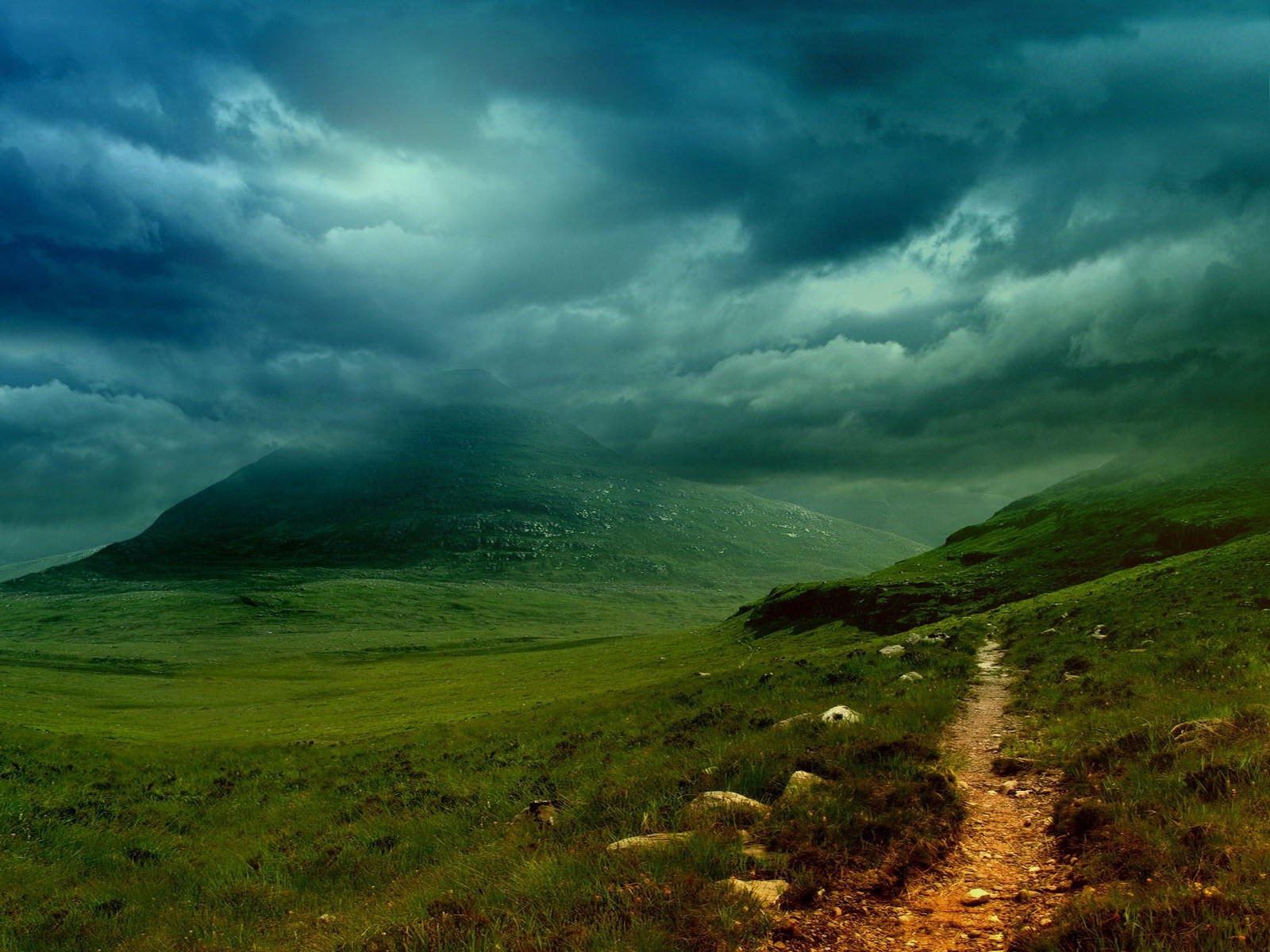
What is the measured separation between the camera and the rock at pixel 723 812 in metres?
10.4

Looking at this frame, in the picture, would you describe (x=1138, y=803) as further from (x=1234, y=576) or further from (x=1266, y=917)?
(x=1234, y=576)

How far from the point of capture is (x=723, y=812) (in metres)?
10.8

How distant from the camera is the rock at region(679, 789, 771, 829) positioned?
10.4m

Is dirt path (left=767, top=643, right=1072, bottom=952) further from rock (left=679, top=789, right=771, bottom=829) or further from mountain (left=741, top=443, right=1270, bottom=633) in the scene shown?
mountain (left=741, top=443, right=1270, bottom=633)

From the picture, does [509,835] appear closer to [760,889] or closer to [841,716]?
[760,889]

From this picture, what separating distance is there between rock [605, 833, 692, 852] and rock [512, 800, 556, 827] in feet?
10.8

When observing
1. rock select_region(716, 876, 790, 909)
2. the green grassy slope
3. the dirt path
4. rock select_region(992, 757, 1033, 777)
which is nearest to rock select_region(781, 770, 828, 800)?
the dirt path

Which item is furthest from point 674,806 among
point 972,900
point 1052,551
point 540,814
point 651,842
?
point 1052,551

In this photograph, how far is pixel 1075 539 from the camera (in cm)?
11450

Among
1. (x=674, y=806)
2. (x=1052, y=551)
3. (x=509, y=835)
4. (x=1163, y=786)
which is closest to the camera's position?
(x=1163, y=786)

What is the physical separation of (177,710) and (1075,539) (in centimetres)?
13882

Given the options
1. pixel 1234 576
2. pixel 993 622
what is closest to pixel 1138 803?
pixel 1234 576

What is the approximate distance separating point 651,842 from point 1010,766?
7444 millimetres

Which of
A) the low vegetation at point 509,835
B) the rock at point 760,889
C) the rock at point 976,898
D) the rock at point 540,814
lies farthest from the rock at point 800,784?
the rock at point 540,814
